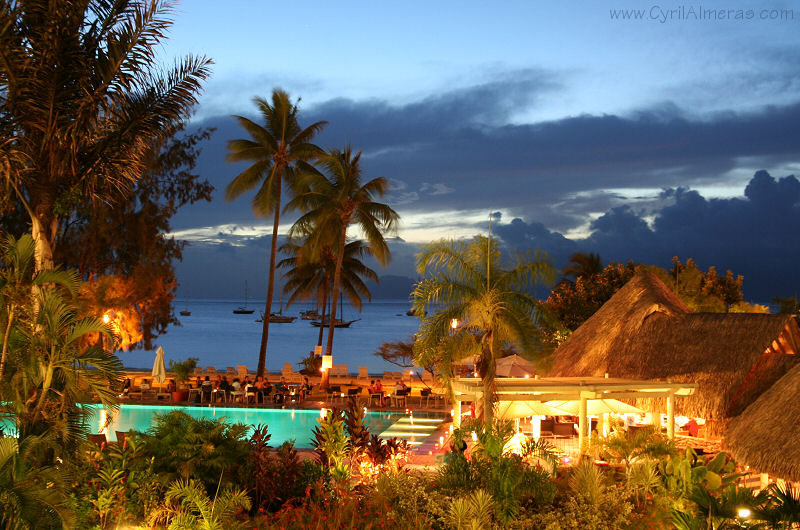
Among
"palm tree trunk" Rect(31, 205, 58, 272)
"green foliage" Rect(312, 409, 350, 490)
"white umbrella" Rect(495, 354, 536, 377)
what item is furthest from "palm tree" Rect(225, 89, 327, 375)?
"palm tree trunk" Rect(31, 205, 58, 272)

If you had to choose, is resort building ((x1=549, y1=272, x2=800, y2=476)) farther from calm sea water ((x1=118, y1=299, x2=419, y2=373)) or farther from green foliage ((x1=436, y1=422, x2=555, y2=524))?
calm sea water ((x1=118, y1=299, x2=419, y2=373))

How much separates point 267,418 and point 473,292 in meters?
9.27

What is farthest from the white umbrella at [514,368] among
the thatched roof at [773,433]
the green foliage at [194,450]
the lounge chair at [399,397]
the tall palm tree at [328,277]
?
the green foliage at [194,450]

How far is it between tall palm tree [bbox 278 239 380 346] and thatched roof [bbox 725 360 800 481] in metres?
20.9

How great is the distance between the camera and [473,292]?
14.1 m

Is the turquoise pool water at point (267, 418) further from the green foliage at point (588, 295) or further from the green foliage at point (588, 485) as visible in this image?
the green foliage at point (588, 295)

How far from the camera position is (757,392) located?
15.0 m

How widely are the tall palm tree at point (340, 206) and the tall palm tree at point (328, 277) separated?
523cm

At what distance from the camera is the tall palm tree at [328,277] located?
33.1 m

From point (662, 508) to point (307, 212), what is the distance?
66.5 feet

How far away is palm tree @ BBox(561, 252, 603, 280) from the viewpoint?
3872 centimetres

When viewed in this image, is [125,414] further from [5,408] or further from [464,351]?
[5,408]

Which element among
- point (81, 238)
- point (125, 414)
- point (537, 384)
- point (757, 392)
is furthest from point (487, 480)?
point (81, 238)

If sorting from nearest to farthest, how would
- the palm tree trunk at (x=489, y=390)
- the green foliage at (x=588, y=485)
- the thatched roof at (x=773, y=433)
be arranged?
the green foliage at (x=588, y=485)
the thatched roof at (x=773, y=433)
the palm tree trunk at (x=489, y=390)
